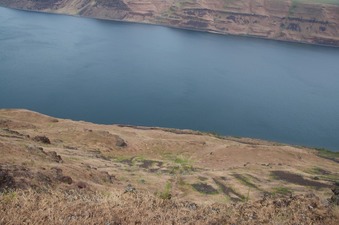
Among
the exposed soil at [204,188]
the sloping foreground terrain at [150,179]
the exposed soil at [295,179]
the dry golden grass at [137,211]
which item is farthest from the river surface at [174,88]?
the dry golden grass at [137,211]

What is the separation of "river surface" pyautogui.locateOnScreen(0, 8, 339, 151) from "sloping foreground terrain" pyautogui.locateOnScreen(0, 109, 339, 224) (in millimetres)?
28156

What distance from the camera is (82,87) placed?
125 meters

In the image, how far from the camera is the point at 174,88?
5271 inches

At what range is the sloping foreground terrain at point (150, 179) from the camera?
14.0 m

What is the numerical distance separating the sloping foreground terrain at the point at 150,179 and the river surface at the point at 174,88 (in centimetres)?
2816

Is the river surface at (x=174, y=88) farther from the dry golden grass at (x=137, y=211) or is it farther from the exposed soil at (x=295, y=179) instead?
the dry golden grass at (x=137, y=211)

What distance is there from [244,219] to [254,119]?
99.5m

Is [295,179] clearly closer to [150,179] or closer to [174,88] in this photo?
[150,179]

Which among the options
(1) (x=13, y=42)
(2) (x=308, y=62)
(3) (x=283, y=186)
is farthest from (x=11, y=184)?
(2) (x=308, y=62)

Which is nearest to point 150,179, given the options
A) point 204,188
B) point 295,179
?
point 204,188

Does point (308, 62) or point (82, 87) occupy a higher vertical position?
point (308, 62)

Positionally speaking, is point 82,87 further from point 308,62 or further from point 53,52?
point 308,62

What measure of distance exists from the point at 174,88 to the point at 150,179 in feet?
314

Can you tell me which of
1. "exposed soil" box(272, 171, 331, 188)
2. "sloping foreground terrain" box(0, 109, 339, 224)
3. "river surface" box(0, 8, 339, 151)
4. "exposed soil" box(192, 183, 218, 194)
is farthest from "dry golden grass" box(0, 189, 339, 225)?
"river surface" box(0, 8, 339, 151)
